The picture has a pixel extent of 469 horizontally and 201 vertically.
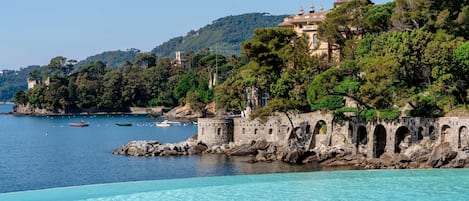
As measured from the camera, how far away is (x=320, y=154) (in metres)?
38.8

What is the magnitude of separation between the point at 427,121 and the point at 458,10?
358 inches

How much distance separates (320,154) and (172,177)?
26.7 feet

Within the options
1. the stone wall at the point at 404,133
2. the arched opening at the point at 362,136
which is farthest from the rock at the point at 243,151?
the arched opening at the point at 362,136

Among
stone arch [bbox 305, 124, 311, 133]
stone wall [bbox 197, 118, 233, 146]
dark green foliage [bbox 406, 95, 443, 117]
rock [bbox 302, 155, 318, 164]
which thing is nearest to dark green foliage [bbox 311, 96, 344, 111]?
stone arch [bbox 305, 124, 311, 133]

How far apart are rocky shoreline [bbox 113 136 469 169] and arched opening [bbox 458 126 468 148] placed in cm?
51

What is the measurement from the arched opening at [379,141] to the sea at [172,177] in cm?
295

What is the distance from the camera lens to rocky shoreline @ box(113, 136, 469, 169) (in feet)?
111

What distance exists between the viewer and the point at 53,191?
25.4 metres

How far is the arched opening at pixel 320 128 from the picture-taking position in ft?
135

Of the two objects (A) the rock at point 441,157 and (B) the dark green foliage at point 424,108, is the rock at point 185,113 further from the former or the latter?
(A) the rock at point 441,157

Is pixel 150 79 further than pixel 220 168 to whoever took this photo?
Yes

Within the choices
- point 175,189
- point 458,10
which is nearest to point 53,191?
point 175,189

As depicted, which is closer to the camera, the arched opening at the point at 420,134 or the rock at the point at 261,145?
the arched opening at the point at 420,134

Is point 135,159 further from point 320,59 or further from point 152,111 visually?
point 152,111
